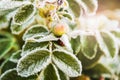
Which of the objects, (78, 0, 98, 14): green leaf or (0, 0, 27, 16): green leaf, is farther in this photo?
(78, 0, 98, 14): green leaf

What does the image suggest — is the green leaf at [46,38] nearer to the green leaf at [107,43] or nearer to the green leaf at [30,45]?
the green leaf at [30,45]

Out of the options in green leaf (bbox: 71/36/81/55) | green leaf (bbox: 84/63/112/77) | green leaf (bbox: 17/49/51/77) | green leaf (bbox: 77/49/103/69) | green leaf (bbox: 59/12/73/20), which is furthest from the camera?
green leaf (bbox: 84/63/112/77)

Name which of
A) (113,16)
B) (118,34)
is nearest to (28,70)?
(118,34)

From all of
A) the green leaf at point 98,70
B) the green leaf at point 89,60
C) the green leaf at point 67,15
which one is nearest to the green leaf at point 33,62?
the green leaf at point 67,15

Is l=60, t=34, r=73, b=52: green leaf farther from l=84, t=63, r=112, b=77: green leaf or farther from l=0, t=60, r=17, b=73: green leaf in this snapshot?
l=84, t=63, r=112, b=77: green leaf

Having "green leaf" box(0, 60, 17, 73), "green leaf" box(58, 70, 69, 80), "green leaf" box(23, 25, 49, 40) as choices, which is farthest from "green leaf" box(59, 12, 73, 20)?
"green leaf" box(0, 60, 17, 73)
